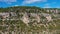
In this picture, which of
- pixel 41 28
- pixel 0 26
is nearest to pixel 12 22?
pixel 0 26

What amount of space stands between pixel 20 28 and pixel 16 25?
7.24m

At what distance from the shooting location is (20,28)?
7195 inches

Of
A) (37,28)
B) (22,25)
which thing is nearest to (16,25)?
(22,25)

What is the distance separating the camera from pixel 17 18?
199625 mm

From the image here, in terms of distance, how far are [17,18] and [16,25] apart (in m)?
13.3

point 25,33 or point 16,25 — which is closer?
point 25,33

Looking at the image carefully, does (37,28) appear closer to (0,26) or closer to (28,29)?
(28,29)

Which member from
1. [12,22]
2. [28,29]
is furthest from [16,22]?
[28,29]

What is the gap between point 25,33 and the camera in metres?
175

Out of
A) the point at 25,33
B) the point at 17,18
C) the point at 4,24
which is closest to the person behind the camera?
the point at 25,33

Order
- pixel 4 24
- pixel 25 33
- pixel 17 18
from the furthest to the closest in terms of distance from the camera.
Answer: pixel 17 18 < pixel 4 24 < pixel 25 33

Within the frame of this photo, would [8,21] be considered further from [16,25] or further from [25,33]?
[25,33]

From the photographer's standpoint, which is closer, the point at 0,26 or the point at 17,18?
the point at 0,26

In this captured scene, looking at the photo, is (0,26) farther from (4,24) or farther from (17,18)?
(17,18)
